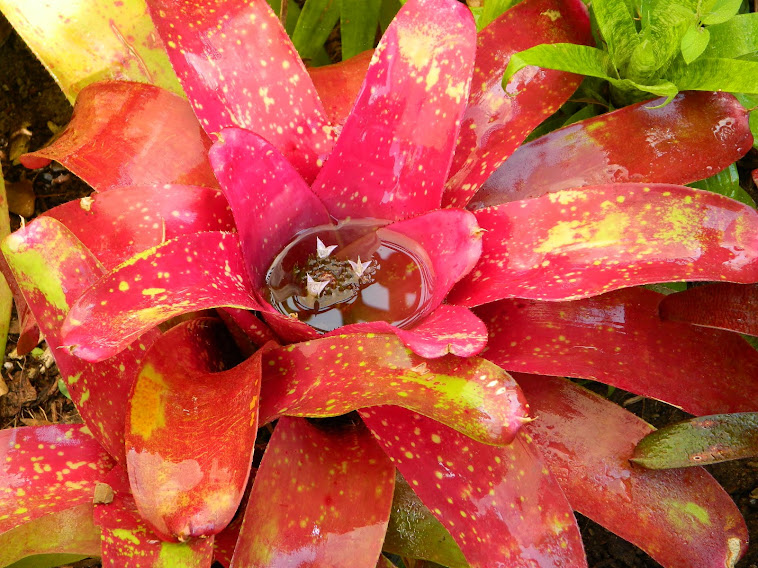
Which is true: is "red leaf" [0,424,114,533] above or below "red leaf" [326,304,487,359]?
below

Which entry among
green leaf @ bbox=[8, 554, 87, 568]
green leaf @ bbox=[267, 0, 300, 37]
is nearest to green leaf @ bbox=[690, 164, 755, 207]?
green leaf @ bbox=[267, 0, 300, 37]

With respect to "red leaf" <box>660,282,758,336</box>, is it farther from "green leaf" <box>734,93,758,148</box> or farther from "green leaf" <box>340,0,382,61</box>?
"green leaf" <box>340,0,382,61</box>

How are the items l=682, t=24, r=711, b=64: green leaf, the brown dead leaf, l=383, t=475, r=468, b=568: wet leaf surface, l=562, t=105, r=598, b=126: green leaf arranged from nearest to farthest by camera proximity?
l=682, t=24, r=711, b=64: green leaf
l=383, t=475, r=468, b=568: wet leaf surface
l=562, t=105, r=598, b=126: green leaf
the brown dead leaf

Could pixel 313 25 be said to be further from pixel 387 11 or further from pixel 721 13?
pixel 721 13

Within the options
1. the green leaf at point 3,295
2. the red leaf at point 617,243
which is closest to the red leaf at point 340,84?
the red leaf at point 617,243

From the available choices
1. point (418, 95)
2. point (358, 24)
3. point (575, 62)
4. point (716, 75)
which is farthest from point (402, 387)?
point (358, 24)

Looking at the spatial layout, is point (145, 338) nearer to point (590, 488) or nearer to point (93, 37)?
point (93, 37)

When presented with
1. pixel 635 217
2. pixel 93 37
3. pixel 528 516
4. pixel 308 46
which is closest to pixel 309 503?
pixel 528 516

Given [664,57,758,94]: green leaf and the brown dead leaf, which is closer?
[664,57,758,94]: green leaf
